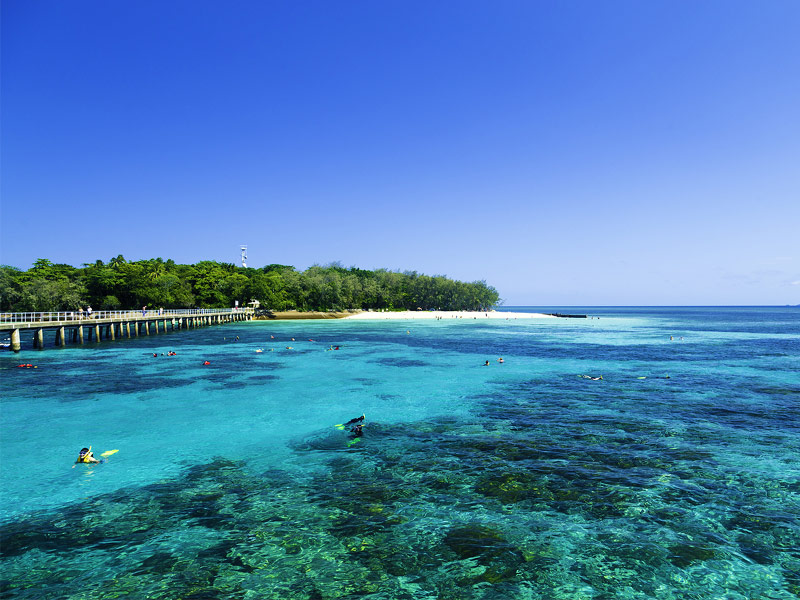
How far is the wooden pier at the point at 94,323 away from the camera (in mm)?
47062

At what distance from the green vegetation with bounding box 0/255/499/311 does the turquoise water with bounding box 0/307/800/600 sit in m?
91.2

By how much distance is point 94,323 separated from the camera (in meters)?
57.8

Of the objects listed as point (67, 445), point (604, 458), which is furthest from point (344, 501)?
point (67, 445)

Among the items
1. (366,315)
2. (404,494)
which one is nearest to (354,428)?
(404,494)

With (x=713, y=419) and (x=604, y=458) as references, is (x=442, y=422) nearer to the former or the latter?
(x=604, y=458)

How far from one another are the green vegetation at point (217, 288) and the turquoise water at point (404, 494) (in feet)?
299

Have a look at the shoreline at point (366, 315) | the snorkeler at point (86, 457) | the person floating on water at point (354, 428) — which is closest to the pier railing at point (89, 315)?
the shoreline at point (366, 315)

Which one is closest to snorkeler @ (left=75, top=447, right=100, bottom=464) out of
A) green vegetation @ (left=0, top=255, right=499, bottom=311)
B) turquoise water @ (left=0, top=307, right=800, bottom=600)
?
turquoise water @ (left=0, top=307, right=800, bottom=600)

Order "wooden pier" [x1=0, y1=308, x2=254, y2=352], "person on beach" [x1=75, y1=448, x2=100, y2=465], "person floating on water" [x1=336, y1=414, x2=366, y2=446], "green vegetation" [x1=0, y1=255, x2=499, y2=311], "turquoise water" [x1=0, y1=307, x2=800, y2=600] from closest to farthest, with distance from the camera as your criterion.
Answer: "turquoise water" [x1=0, y1=307, x2=800, y2=600]
"person on beach" [x1=75, y1=448, x2=100, y2=465]
"person floating on water" [x1=336, y1=414, x2=366, y2=446]
"wooden pier" [x1=0, y1=308, x2=254, y2=352]
"green vegetation" [x1=0, y1=255, x2=499, y2=311]

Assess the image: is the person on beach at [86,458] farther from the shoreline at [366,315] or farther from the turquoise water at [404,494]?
the shoreline at [366,315]

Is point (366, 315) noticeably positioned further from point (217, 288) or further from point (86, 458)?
point (86, 458)

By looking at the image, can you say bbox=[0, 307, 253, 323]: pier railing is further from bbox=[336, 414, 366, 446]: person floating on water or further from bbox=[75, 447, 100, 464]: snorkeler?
bbox=[336, 414, 366, 446]: person floating on water

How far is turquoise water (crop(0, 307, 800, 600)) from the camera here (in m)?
8.60

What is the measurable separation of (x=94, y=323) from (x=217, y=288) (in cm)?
7105
